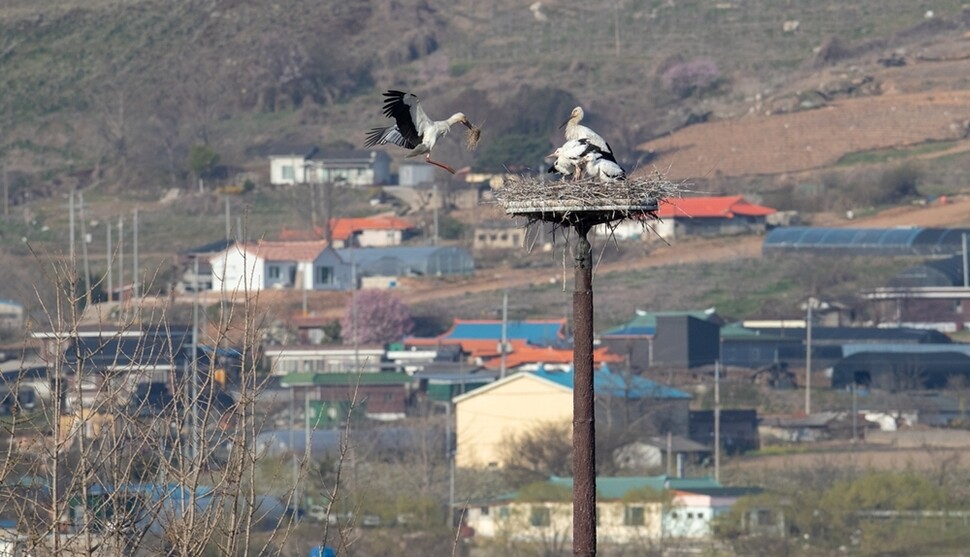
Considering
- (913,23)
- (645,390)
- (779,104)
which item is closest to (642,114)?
(779,104)

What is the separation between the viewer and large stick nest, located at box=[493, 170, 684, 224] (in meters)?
14.0

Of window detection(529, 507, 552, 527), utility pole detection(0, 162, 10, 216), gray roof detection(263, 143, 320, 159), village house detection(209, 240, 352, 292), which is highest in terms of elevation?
gray roof detection(263, 143, 320, 159)

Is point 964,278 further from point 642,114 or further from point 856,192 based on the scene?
point 642,114

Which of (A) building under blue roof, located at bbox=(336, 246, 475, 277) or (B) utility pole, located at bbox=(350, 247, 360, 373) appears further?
(A) building under blue roof, located at bbox=(336, 246, 475, 277)

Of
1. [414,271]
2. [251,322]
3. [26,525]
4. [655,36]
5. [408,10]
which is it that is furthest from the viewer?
[408,10]

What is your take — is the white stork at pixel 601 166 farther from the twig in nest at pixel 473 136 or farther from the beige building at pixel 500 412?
the beige building at pixel 500 412

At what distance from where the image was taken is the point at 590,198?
14.0 m

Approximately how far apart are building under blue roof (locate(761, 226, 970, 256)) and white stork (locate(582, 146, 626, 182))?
52089 millimetres

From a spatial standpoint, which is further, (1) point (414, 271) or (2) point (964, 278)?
(1) point (414, 271)

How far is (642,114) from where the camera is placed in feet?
300

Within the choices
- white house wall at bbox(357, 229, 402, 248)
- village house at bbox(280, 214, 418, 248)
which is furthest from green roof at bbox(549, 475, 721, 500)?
village house at bbox(280, 214, 418, 248)

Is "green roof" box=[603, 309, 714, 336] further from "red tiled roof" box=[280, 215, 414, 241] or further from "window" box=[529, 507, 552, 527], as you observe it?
"red tiled roof" box=[280, 215, 414, 241]

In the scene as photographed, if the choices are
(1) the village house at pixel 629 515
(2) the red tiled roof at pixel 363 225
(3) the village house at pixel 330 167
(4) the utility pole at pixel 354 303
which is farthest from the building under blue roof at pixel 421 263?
(1) the village house at pixel 629 515

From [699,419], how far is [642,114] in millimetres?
43031
